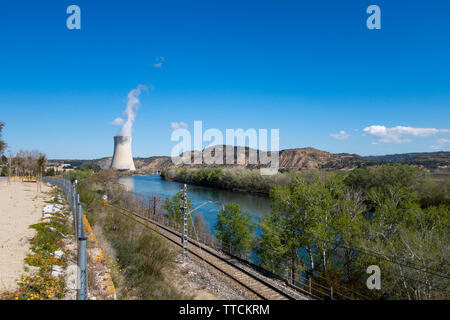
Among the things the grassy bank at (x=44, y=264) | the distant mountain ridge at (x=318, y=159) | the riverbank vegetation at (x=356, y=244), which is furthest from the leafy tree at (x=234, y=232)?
the distant mountain ridge at (x=318, y=159)

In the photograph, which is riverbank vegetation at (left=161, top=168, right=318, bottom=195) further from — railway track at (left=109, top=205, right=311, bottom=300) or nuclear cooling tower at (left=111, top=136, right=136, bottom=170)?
railway track at (left=109, top=205, right=311, bottom=300)

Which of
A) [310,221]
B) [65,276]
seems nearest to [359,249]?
[310,221]

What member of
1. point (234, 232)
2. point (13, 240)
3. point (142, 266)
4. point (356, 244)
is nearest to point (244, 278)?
point (142, 266)

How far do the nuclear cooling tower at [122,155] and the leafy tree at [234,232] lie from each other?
42461 millimetres

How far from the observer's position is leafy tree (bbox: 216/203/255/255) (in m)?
20.9

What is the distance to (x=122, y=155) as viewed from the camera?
5953 cm

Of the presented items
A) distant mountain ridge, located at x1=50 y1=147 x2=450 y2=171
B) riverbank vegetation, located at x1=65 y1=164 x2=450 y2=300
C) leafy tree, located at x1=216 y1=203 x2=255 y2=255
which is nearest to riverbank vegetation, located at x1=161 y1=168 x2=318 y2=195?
leafy tree, located at x1=216 y1=203 x2=255 y2=255

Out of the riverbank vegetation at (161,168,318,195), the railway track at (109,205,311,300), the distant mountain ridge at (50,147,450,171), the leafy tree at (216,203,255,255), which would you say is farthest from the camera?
the distant mountain ridge at (50,147,450,171)

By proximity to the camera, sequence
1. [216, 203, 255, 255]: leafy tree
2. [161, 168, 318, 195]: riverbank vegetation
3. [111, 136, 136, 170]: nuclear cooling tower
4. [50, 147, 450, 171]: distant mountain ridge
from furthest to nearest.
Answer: [50, 147, 450, 171]: distant mountain ridge, [111, 136, 136, 170]: nuclear cooling tower, [161, 168, 318, 195]: riverbank vegetation, [216, 203, 255, 255]: leafy tree

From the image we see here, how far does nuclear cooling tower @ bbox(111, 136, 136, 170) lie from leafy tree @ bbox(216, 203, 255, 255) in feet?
139

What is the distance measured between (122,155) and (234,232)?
147 ft

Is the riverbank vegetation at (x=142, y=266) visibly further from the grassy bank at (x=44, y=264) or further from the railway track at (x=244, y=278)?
the railway track at (x=244, y=278)

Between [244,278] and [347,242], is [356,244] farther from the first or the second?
[244,278]
